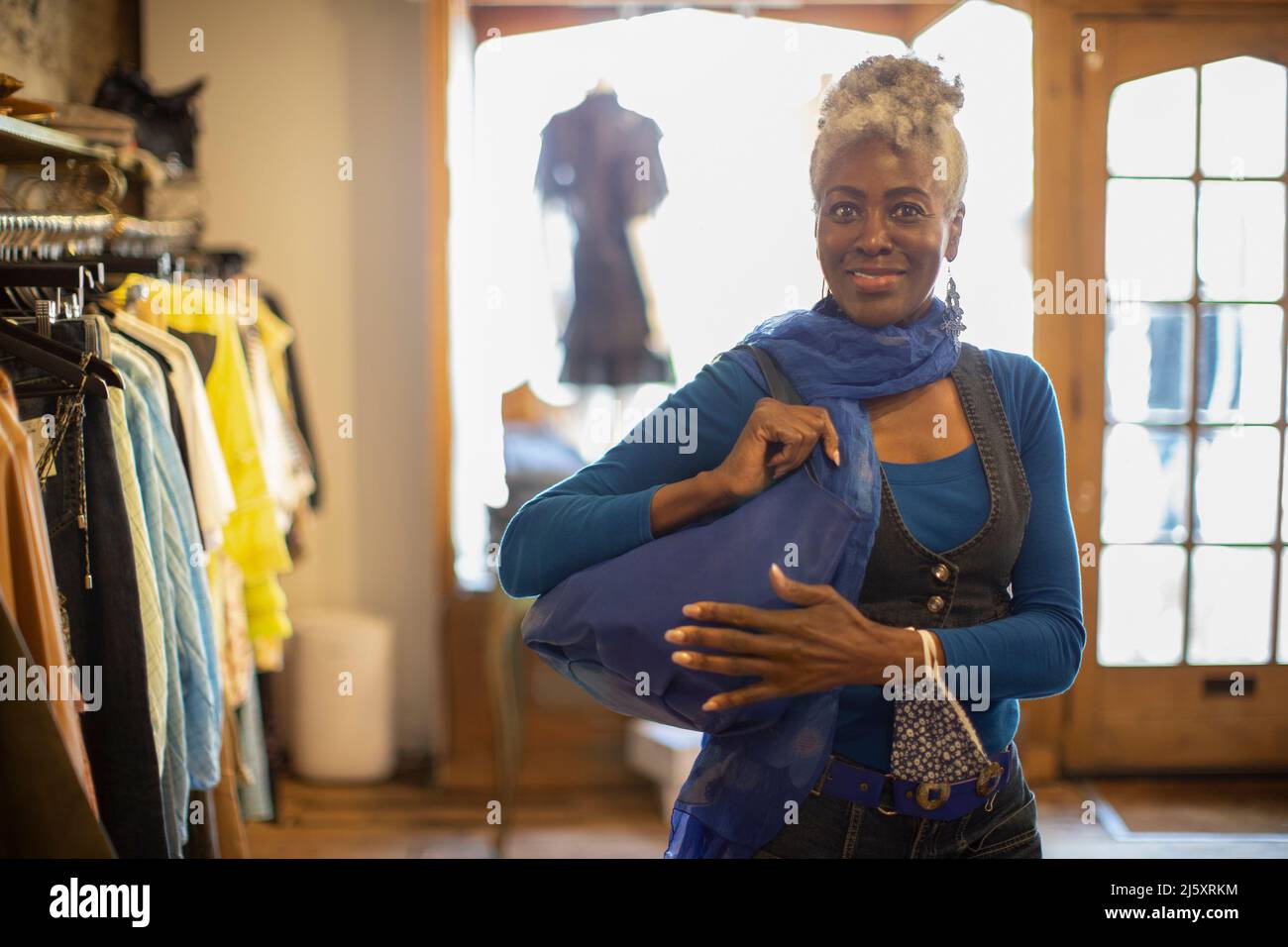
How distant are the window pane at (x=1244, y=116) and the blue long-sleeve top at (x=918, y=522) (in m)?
0.98

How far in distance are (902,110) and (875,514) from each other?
0.37m

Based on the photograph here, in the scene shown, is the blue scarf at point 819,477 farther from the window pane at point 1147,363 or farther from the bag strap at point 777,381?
the window pane at point 1147,363

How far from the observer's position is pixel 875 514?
96 centimetres

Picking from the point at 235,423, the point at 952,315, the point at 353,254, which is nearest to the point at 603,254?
the point at 353,254

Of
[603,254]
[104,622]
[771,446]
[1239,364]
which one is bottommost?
[104,622]

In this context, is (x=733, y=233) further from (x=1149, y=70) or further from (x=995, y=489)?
(x=995, y=489)

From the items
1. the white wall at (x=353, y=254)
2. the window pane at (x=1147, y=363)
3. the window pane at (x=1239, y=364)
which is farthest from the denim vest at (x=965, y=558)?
the white wall at (x=353, y=254)

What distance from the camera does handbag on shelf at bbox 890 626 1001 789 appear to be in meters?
0.97

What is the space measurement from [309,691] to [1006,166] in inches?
92.5

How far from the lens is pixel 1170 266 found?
1.92 metres

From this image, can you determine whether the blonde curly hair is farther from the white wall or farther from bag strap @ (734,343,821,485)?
the white wall

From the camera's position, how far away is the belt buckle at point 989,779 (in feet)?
3.29

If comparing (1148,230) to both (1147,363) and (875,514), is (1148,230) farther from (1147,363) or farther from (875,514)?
(875,514)
